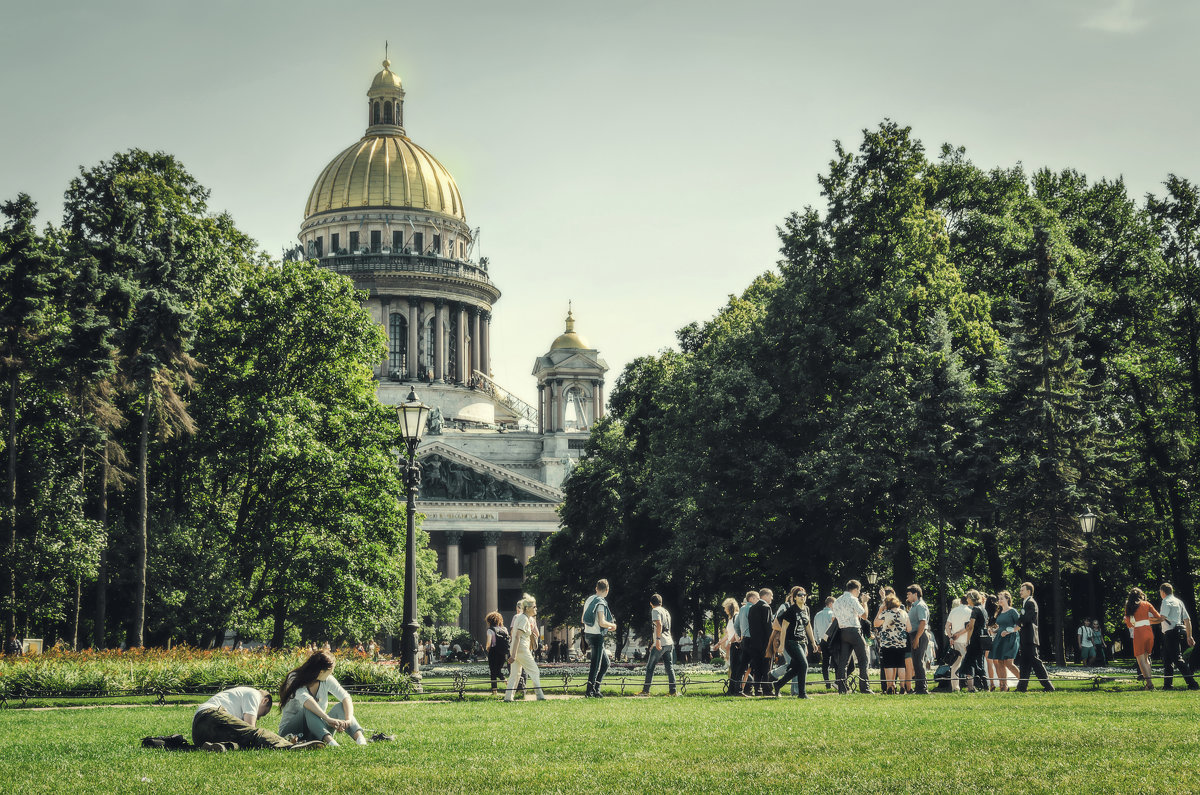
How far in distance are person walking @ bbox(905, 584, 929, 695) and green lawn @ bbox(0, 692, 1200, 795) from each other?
501 cm

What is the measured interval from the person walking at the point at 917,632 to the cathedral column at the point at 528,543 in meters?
68.0

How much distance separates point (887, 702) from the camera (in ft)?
59.7

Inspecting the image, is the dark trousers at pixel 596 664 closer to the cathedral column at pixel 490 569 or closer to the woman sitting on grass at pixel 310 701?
the woman sitting on grass at pixel 310 701

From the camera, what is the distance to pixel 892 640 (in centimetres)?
2172

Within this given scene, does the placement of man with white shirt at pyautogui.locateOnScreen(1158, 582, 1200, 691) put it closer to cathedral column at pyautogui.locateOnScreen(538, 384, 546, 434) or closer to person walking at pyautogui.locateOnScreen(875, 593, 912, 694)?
person walking at pyautogui.locateOnScreen(875, 593, 912, 694)

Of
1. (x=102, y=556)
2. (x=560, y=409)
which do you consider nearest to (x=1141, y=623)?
(x=102, y=556)

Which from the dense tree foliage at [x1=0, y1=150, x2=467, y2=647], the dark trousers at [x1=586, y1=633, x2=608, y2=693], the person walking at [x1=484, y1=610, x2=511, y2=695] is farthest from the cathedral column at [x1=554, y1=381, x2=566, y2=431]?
the dark trousers at [x1=586, y1=633, x2=608, y2=693]

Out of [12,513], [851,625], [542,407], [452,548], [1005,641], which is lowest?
[1005,641]

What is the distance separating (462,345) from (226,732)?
98461 millimetres

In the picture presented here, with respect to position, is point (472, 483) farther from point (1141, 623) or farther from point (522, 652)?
point (1141, 623)

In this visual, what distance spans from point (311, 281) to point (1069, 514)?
74.6 feet

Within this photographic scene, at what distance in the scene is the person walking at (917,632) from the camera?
22.1 meters

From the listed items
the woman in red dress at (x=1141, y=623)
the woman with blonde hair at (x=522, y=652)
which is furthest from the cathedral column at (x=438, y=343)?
the woman in red dress at (x=1141, y=623)

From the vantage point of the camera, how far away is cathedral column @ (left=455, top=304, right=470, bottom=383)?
10950 cm
